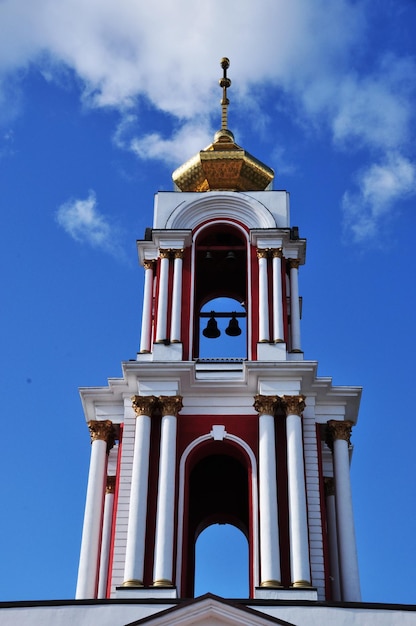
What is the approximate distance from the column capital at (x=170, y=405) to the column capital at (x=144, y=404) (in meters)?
0.16

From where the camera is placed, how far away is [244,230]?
2520cm

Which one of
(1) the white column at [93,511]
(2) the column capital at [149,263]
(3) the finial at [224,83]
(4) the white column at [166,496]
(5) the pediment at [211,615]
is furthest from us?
(3) the finial at [224,83]

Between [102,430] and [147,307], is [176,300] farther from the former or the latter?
[102,430]

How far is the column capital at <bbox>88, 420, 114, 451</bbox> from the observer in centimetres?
2247

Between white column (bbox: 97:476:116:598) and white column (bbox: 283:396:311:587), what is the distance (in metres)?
3.79

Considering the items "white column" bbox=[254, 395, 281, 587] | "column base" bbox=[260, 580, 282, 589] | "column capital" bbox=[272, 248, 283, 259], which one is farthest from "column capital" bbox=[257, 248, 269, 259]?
"column base" bbox=[260, 580, 282, 589]

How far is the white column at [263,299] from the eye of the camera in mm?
23203

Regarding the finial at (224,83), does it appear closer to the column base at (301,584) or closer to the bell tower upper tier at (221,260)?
the bell tower upper tier at (221,260)

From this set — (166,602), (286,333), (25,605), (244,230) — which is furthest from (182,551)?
(244,230)

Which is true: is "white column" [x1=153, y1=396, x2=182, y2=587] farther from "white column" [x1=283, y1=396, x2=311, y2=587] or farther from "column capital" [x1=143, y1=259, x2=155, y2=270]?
"column capital" [x1=143, y1=259, x2=155, y2=270]

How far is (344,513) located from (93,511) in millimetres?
4727

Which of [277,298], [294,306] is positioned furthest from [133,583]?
[294,306]

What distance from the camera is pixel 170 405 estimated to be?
21.8m

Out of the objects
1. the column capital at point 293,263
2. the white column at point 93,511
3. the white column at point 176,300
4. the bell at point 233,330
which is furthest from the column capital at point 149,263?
the white column at point 93,511
